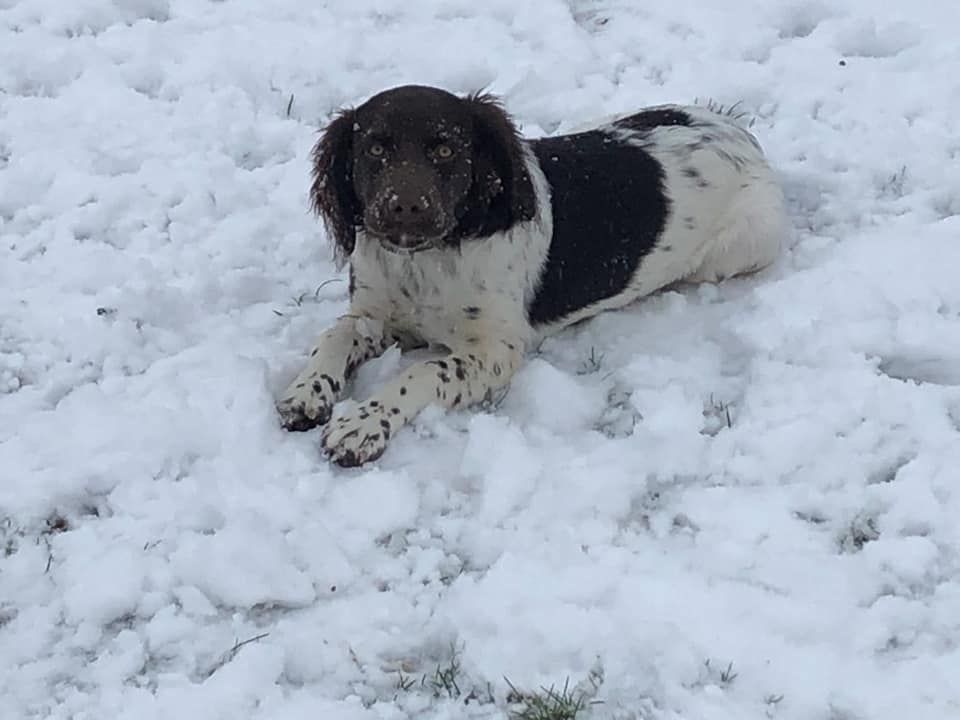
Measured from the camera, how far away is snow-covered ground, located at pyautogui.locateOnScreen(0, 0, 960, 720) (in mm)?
3119

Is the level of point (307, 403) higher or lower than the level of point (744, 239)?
lower

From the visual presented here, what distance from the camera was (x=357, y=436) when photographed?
12.6 ft

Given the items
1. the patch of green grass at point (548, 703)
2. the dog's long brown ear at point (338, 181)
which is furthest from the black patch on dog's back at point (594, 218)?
the patch of green grass at point (548, 703)

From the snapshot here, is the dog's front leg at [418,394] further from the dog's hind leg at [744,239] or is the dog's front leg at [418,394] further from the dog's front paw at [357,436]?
the dog's hind leg at [744,239]

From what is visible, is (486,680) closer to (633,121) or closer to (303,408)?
(303,408)

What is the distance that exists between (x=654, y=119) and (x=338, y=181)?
1.36 metres

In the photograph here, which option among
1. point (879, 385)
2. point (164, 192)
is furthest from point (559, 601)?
point (164, 192)

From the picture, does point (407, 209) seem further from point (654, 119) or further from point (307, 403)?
point (654, 119)

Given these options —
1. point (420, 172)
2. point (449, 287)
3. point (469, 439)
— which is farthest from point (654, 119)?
point (469, 439)

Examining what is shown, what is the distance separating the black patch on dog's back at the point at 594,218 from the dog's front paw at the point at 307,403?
0.80 m

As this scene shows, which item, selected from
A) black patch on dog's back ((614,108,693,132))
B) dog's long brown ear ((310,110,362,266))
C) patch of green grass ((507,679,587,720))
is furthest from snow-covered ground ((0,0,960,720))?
black patch on dog's back ((614,108,693,132))

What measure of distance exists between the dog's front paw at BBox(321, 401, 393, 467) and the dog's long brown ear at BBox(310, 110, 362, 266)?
2.09 feet

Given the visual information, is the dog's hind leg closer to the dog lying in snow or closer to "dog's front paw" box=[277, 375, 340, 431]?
the dog lying in snow

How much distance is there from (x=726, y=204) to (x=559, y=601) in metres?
2.11
